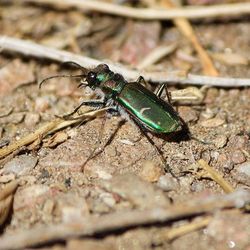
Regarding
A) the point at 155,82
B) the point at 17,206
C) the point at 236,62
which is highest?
the point at 17,206

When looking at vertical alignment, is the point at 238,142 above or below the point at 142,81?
below

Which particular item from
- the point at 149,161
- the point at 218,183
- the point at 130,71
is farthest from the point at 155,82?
the point at 218,183

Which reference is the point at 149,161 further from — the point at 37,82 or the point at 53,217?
the point at 37,82

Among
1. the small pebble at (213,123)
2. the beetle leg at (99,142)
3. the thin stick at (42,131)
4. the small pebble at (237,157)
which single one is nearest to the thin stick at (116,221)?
the small pebble at (237,157)

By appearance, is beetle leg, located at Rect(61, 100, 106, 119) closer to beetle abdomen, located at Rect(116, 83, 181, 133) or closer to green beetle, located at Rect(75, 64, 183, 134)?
green beetle, located at Rect(75, 64, 183, 134)

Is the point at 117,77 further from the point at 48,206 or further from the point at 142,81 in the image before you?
the point at 48,206

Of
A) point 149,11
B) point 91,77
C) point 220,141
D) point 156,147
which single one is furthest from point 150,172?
point 149,11

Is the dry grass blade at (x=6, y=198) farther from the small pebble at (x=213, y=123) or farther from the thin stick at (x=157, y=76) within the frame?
the small pebble at (x=213, y=123)
